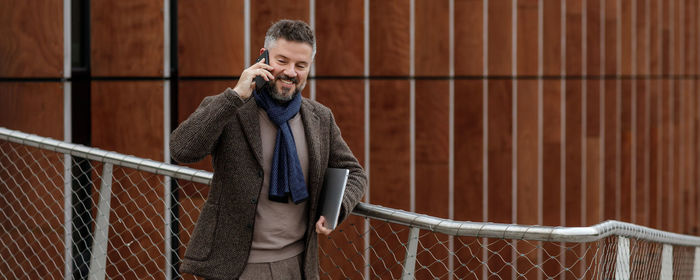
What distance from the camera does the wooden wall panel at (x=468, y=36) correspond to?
7.07 meters

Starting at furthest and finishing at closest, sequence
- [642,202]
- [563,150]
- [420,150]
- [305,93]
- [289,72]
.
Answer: [642,202] → [563,150] → [420,150] → [305,93] → [289,72]

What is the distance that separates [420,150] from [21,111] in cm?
334

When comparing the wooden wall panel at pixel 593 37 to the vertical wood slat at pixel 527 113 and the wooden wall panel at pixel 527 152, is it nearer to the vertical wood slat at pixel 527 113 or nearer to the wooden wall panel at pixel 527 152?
the vertical wood slat at pixel 527 113

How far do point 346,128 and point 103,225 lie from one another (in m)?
3.05

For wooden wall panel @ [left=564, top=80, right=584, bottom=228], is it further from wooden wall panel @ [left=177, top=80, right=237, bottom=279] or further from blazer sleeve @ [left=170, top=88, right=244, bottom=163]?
blazer sleeve @ [left=170, top=88, right=244, bottom=163]

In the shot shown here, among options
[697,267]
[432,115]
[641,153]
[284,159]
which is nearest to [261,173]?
[284,159]

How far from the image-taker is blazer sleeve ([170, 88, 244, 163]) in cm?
250

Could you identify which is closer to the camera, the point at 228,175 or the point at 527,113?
the point at 228,175

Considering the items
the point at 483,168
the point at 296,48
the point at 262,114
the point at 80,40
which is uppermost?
the point at 80,40

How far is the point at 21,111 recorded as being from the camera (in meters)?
5.71

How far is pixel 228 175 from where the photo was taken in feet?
8.66

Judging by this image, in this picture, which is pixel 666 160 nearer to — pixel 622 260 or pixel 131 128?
pixel 131 128

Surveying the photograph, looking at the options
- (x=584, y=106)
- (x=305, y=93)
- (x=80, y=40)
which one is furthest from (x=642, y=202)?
(x=80, y=40)

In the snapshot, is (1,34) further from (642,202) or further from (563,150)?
(642,202)
